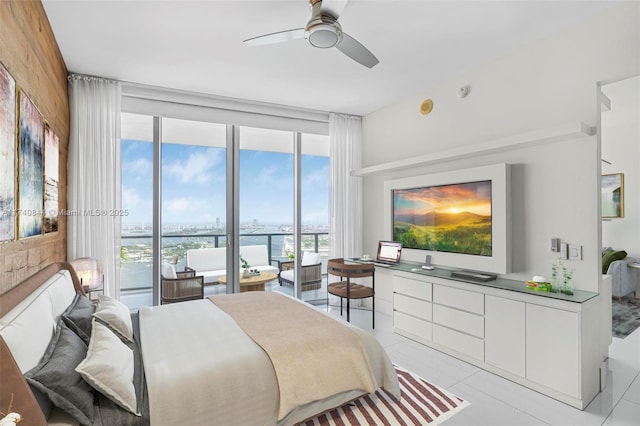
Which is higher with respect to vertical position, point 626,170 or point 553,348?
point 626,170

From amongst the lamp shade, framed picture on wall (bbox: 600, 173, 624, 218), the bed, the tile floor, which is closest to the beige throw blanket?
the bed

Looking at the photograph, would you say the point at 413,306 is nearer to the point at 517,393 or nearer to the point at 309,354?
the point at 517,393

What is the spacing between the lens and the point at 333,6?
1.96m

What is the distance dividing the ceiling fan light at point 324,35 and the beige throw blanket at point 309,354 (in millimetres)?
1880

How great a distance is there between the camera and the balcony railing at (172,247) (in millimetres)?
3926

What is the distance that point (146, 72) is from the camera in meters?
3.41

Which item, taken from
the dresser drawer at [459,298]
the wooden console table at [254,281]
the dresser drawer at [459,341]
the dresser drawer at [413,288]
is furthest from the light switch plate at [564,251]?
the wooden console table at [254,281]

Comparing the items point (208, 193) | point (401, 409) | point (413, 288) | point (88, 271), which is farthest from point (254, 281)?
point (401, 409)

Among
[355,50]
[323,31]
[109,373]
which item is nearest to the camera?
[109,373]

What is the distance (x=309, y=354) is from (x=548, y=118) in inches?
104

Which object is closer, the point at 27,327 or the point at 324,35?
the point at 27,327

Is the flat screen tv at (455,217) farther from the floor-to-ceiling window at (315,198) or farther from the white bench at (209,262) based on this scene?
the white bench at (209,262)

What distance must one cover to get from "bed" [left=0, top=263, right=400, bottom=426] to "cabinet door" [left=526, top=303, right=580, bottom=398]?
3.54 feet

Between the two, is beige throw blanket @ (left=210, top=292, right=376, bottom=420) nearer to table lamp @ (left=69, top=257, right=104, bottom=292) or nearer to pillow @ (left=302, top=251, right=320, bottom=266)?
table lamp @ (left=69, top=257, right=104, bottom=292)
